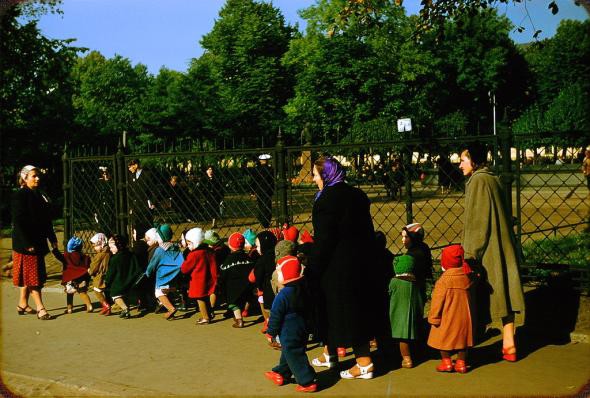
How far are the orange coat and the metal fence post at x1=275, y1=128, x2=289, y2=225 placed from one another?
3.21 m

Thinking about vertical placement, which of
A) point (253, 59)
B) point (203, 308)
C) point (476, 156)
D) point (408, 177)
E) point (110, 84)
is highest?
point (253, 59)

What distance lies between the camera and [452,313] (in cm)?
586

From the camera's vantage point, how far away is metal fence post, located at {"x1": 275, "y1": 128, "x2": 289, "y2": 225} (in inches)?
347

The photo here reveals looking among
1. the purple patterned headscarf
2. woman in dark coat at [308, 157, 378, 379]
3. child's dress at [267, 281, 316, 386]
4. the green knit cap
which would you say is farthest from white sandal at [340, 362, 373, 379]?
the purple patterned headscarf

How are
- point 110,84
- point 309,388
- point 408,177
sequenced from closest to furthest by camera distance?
1. point 309,388
2. point 408,177
3. point 110,84

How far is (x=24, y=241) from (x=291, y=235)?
3.62 meters

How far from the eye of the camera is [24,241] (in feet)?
28.9

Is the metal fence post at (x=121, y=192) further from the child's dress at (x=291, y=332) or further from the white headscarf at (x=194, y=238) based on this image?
the child's dress at (x=291, y=332)

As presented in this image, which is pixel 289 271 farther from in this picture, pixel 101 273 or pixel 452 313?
pixel 101 273

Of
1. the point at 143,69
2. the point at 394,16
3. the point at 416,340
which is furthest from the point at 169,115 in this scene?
the point at 143,69

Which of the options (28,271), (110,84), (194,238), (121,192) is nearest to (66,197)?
(121,192)

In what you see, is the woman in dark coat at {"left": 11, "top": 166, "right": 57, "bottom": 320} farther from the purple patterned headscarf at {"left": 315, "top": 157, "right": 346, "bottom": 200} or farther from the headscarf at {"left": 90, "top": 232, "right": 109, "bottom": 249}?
the purple patterned headscarf at {"left": 315, "top": 157, "right": 346, "bottom": 200}

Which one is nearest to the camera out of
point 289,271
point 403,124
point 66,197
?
point 289,271

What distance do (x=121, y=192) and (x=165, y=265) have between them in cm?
223
